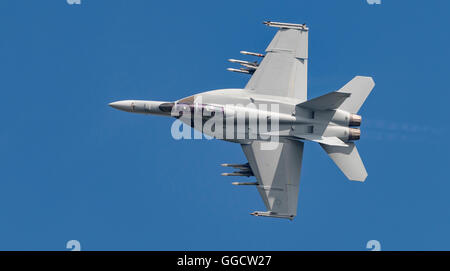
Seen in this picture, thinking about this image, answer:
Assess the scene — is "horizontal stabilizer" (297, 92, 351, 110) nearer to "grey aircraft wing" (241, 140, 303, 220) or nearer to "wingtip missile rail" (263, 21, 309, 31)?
"grey aircraft wing" (241, 140, 303, 220)

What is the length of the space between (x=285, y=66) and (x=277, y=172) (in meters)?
6.80

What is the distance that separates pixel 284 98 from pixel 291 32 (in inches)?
177

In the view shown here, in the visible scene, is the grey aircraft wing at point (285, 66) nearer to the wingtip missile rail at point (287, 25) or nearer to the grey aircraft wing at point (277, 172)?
the wingtip missile rail at point (287, 25)

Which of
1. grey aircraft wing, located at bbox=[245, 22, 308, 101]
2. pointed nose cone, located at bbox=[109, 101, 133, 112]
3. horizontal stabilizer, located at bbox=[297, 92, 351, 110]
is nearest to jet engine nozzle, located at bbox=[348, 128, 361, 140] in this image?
horizontal stabilizer, located at bbox=[297, 92, 351, 110]

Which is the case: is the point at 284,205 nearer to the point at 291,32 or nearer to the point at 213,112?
the point at 213,112

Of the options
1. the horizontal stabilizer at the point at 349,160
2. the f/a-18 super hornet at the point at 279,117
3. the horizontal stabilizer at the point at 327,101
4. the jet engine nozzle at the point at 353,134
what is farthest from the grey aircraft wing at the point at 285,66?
the horizontal stabilizer at the point at 349,160

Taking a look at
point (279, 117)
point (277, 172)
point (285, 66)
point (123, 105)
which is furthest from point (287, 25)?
point (123, 105)

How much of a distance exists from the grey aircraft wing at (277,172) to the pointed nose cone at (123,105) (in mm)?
7620

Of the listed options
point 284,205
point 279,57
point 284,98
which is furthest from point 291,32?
point 284,205

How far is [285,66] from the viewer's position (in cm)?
4419

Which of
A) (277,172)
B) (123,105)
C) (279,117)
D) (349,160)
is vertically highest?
(123,105)

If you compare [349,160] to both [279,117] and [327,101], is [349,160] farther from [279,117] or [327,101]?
[279,117]

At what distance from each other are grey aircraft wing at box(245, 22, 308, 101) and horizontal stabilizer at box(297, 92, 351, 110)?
6.88 feet

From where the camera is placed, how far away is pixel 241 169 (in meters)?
43.4
